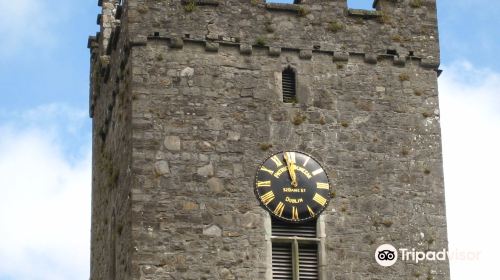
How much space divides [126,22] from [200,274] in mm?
5292

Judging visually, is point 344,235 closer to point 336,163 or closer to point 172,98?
point 336,163

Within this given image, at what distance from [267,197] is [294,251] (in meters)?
1.12

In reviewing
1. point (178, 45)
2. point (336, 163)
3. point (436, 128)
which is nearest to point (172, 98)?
point (178, 45)

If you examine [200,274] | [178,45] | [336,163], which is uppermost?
[178,45]

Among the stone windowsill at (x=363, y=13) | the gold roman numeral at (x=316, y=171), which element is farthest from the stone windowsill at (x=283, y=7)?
the gold roman numeral at (x=316, y=171)

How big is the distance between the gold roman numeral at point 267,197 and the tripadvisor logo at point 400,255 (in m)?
2.22

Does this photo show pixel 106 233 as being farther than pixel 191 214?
Yes

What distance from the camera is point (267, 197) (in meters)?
29.9

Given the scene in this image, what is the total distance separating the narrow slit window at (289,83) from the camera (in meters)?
31.1

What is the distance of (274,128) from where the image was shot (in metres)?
30.6

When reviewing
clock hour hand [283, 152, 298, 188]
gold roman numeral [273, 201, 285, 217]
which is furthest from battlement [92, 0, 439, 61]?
gold roman numeral [273, 201, 285, 217]

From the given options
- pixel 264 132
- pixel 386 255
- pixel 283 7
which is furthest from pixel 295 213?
pixel 283 7

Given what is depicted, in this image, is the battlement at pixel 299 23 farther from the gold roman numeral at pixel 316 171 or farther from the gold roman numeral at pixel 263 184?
the gold roman numeral at pixel 263 184

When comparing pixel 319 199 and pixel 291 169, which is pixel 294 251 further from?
pixel 291 169
